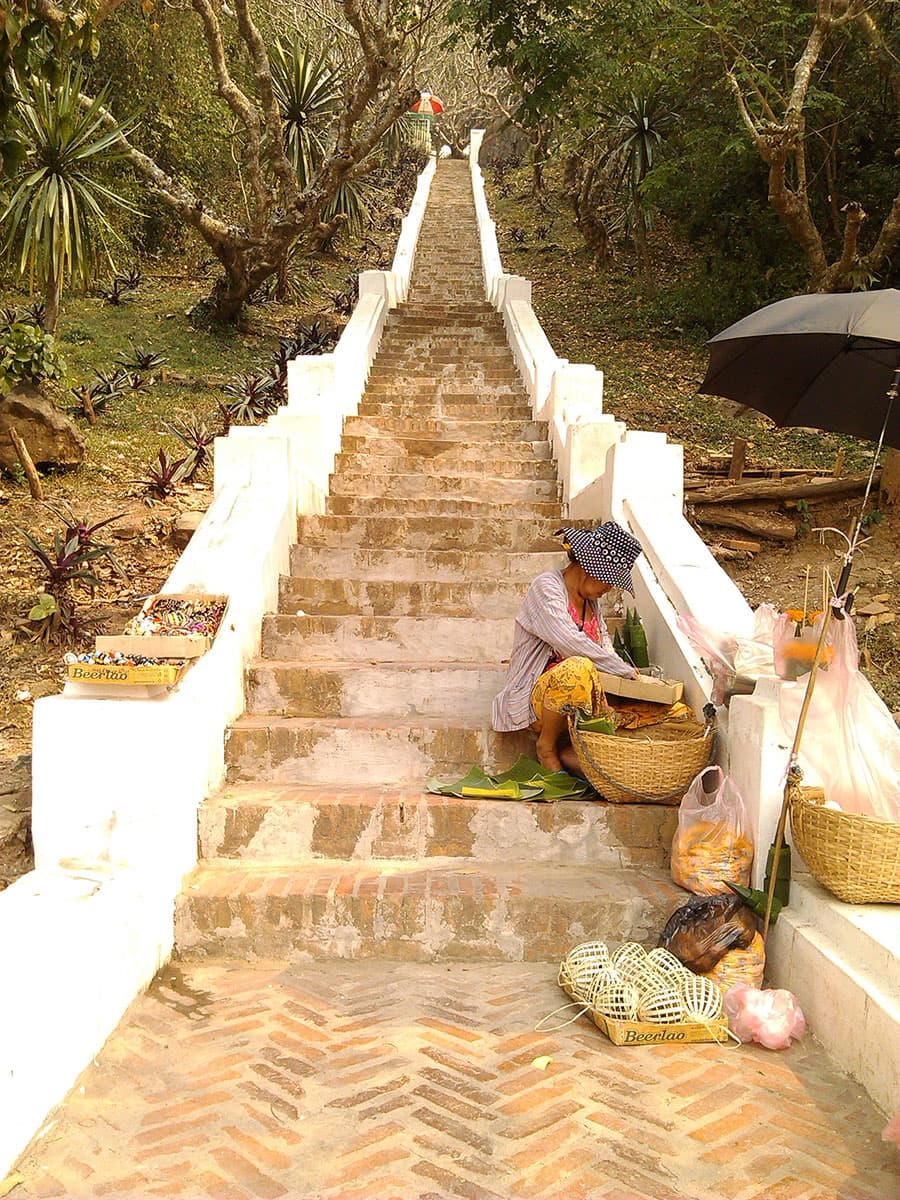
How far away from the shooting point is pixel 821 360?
377cm

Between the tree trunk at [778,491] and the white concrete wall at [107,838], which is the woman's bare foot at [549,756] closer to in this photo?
the white concrete wall at [107,838]

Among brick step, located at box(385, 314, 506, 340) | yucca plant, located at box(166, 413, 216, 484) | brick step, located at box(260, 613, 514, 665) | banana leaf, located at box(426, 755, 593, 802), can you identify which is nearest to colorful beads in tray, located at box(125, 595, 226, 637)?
brick step, located at box(260, 613, 514, 665)

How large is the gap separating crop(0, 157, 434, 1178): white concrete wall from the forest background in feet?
6.17

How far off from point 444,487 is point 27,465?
3570mm

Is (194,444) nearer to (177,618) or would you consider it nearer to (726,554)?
(726,554)

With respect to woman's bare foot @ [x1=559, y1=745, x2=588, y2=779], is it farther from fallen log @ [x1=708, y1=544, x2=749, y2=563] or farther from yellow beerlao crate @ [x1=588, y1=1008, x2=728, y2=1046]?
fallen log @ [x1=708, y1=544, x2=749, y2=563]

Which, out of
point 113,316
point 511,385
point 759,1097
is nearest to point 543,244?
point 113,316

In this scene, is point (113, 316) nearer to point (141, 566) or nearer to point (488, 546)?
point (141, 566)

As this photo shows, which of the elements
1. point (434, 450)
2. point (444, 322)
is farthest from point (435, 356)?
point (434, 450)

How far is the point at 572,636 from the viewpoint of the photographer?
167 inches

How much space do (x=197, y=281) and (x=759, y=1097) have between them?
17.4 meters

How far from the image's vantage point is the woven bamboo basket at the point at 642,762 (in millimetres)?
3908

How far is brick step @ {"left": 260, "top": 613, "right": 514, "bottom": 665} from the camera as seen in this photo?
5.20m

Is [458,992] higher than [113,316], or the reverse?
[113,316]
